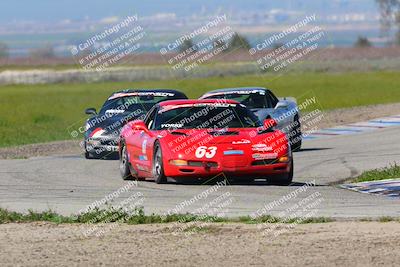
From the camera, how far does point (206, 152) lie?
56.3ft

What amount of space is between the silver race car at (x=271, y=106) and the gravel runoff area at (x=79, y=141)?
4178 mm

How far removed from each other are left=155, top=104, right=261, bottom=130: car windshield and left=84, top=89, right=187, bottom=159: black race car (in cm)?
523

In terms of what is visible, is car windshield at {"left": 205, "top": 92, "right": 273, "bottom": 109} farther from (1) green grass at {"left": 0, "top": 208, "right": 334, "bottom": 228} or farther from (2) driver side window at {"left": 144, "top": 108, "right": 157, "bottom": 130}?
(1) green grass at {"left": 0, "top": 208, "right": 334, "bottom": 228}

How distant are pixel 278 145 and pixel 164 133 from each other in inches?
64.4

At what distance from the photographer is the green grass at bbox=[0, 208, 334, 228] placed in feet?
41.5

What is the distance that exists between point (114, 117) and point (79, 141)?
6772 millimetres

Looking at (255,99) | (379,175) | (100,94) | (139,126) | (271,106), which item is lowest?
(100,94)

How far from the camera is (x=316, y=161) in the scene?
22.2 m

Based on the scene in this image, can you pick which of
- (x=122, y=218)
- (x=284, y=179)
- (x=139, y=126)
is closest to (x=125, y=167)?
(x=139, y=126)

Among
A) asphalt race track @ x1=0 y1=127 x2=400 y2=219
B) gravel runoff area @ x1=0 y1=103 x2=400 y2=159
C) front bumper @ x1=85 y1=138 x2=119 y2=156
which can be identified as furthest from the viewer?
gravel runoff area @ x1=0 y1=103 x2=400 y2=159

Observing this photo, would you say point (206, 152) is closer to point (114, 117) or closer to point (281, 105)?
point (114, 117)

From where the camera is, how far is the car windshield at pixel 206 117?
709 inches

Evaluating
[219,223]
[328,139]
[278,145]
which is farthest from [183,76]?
[219,223]

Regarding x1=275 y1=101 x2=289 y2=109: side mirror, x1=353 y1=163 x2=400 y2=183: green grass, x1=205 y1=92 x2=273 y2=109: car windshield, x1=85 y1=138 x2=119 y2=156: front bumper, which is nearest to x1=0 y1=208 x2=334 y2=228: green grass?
x1=353 y1=163 x2=400 y2=183: green grass
